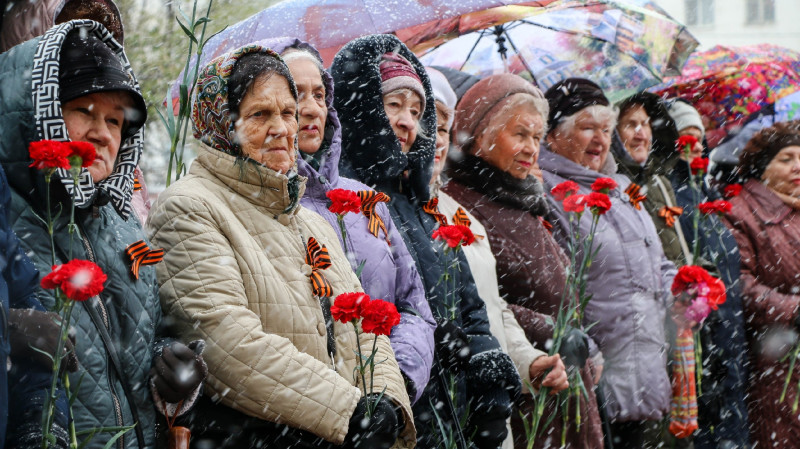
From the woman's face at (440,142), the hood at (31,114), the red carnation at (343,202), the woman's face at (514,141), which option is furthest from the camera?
the woman's face at (514,141)

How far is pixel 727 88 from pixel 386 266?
532cm

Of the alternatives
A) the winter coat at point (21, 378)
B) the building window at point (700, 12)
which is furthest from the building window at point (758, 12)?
the winter coat at point (21, 378)

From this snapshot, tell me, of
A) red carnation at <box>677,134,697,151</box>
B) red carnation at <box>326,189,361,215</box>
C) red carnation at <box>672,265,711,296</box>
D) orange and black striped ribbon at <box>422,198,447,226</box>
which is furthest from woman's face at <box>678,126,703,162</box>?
red carnation at <box>326,189,361,215</box>

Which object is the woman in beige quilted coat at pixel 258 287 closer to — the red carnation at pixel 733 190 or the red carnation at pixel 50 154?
the red carnation at pixel 50 154

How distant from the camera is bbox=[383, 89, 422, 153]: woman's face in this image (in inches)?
167

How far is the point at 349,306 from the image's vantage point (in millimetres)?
2754

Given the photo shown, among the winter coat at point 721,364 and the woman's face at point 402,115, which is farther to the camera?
the winter coat at point 721,364

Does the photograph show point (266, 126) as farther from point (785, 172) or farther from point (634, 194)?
point (785, 172)

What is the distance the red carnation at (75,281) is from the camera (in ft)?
6.54

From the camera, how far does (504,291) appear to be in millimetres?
4766

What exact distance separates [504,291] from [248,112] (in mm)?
2077

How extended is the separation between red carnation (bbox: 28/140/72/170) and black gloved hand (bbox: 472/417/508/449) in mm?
2228

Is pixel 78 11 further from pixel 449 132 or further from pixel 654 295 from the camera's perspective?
pixel 654 295

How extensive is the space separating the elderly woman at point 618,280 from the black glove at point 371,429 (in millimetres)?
2311
